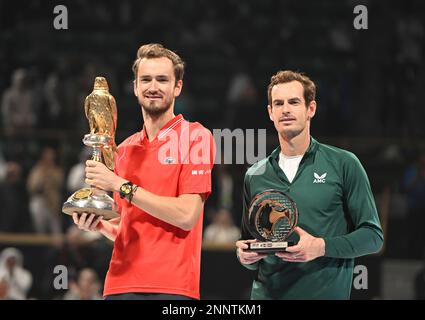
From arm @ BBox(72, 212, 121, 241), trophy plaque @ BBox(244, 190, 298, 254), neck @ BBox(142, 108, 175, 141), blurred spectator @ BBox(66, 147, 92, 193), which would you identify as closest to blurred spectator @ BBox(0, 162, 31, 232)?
blurred spectator @ BBox(66, 147, 92, 193)

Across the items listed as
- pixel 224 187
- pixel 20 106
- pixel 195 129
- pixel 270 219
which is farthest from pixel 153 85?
pixel 20 106

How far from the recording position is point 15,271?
32.3 feet

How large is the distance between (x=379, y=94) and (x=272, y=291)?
7424 millimetres

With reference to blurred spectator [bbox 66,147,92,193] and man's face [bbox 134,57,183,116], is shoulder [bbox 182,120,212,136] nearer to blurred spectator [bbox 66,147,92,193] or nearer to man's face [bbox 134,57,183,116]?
man's face [bbox 134,57,183,116]

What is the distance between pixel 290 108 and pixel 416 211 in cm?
617

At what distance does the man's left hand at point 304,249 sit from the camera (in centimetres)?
467

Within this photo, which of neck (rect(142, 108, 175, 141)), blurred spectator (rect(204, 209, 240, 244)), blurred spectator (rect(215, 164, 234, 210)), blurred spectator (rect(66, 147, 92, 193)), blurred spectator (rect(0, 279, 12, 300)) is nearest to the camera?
neck (rect(142, 108, 175, 141))

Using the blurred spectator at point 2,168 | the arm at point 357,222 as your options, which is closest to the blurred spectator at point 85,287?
the blurred spectator at point 2,168

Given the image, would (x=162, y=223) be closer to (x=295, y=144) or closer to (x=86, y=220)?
(x=86, y=220)

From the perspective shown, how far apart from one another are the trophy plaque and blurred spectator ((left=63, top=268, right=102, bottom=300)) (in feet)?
13.9

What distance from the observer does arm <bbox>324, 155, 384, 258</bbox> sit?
477 centimetres

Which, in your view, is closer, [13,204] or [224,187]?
[224,187]

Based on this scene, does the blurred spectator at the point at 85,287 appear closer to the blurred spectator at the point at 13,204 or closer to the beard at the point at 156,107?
the blurred spectator at the point at 13,204

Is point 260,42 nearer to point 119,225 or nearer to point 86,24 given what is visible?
point 86,24
